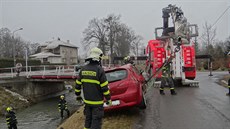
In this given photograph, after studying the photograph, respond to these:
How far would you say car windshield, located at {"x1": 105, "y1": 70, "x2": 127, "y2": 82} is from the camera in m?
6.53

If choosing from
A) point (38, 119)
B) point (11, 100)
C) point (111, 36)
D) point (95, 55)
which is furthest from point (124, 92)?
point (111, 36)

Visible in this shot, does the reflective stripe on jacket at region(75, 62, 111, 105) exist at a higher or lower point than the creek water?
higher

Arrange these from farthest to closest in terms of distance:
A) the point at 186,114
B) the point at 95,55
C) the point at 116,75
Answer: the point at 116,75, the point at 186,114, the point at 95,55

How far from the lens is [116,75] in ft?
21.7

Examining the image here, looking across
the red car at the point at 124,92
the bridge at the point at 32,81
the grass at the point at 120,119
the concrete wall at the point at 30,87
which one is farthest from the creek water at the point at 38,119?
the red car at the point at 124,92

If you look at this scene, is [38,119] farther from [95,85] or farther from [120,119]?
[95,85]

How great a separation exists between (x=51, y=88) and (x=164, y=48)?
1747cm

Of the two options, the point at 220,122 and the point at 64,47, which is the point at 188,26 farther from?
the point at 64,47

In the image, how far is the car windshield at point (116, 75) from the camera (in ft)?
21.4

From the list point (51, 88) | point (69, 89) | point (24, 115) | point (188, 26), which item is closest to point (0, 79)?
point (51, 88)

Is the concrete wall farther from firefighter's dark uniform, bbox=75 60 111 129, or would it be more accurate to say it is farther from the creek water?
firefighter's dark uniform, bbox=75 60 111 129

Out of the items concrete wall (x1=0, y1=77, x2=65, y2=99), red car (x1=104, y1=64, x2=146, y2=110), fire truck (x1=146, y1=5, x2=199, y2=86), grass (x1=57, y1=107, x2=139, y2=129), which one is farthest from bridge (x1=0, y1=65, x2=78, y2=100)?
red car (x1=104, y1=64, x2=146, y2=110)

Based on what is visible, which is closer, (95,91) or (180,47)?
(95,91)

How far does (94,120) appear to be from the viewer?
13.7ft
